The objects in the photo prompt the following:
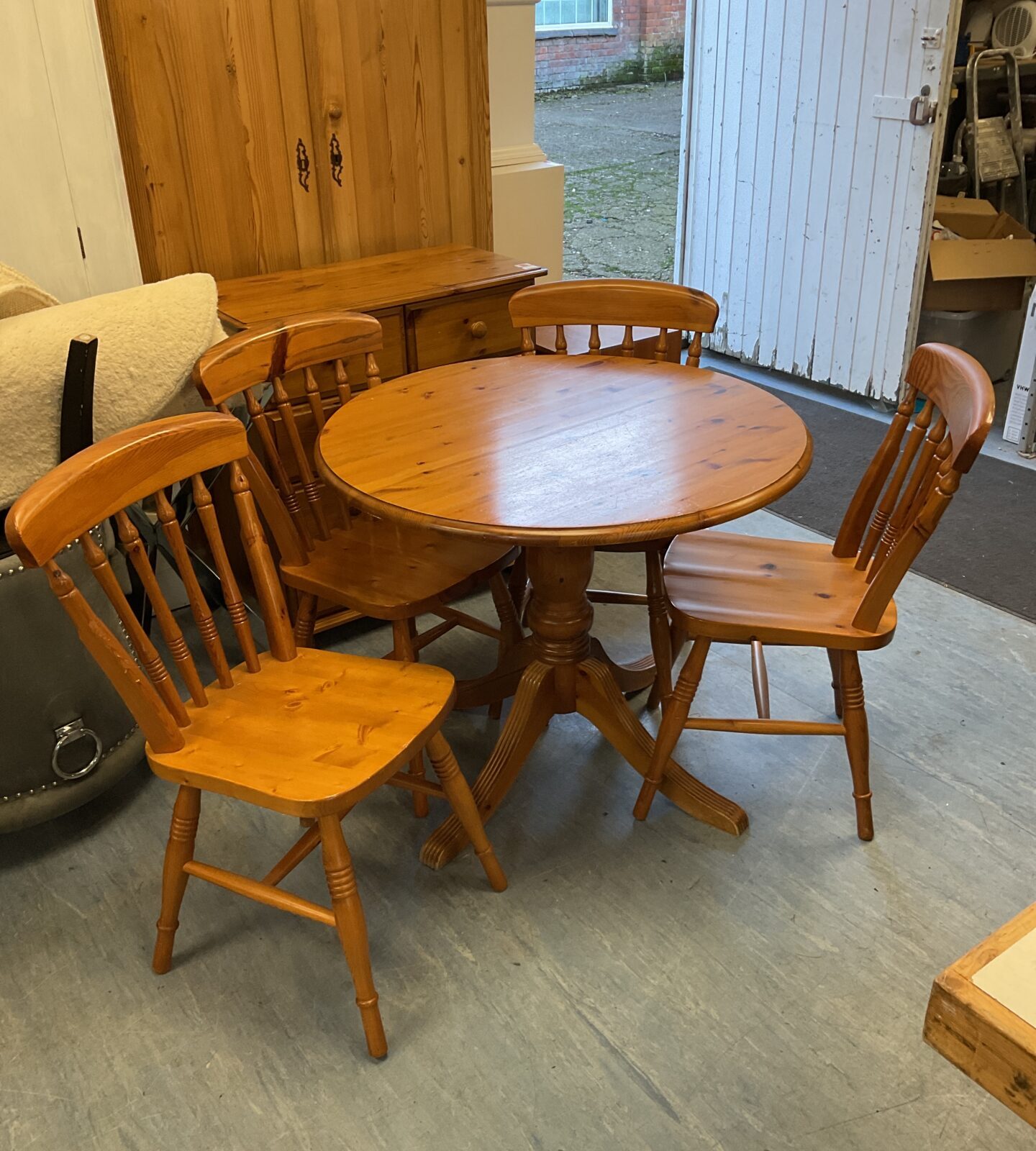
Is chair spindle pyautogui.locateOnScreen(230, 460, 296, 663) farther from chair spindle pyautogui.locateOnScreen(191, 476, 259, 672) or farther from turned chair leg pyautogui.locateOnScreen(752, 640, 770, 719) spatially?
turned chair leg pyautogui.locateOnScreen(752, 640, 770, 719)

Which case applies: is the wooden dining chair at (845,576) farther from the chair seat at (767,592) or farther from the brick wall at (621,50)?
the brick wall at (621,50)

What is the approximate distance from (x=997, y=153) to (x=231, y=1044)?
4.19 metres

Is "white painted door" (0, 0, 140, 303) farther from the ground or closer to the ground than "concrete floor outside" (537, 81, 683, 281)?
farther from the ground

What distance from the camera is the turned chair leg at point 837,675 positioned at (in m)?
2.02

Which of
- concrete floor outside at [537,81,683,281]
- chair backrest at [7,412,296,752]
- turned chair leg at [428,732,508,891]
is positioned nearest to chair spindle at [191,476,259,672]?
chair backrest at [7,412,296,752]

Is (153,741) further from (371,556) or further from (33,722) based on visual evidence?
(371,556)

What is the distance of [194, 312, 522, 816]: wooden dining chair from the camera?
6.52 ft

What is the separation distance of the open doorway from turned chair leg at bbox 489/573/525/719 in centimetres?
405

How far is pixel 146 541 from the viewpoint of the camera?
7.40 feet

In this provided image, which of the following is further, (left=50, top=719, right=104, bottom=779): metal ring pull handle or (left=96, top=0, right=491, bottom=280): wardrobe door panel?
(left=96, top=0, right=491, bottom=280): wardrobe door panel

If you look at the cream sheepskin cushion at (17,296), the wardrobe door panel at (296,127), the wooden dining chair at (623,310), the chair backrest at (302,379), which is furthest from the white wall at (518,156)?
the cream sheepskin cushion at (17,296)

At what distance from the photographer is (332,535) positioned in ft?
7.43

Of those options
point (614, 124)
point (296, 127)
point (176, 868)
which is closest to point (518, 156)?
point (296, 127)

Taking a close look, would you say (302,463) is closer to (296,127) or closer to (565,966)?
(296,127)
